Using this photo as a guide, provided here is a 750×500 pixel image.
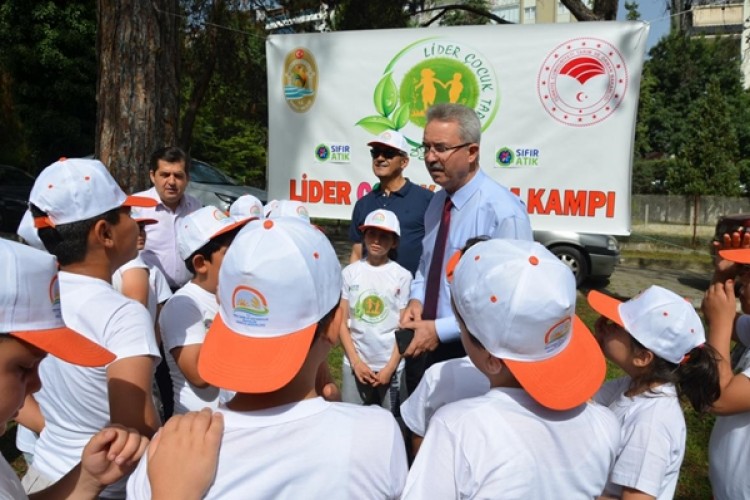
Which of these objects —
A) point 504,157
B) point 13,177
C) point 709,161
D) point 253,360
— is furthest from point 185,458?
point 709,161

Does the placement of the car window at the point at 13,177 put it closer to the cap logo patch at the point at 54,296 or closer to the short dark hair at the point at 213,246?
the short dark hair at the point at 213,246

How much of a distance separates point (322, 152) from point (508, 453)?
4917mm

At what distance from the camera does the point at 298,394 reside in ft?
4.46

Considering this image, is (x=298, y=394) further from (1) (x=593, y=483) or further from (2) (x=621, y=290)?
(2) (x=621, y=290)

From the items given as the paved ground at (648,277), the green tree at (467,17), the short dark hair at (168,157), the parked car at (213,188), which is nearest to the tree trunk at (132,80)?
the short dark hair at (168,157)

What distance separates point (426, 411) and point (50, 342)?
1213mm

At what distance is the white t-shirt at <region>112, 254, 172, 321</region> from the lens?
2564mm

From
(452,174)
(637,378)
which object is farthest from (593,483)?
(452,174)

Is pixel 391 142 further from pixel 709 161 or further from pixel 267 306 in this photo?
pixel 709 161

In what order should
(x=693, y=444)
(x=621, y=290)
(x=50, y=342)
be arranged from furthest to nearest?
(x=621, y=290)
(x=693, y=444)
(x=50, y=342)

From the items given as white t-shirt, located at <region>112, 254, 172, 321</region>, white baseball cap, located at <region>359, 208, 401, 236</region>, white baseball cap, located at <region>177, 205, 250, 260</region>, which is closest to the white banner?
white baseball cap, located at <region>359, 208, 401, 236</region>

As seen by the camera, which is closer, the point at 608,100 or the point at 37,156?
the point at 608,100

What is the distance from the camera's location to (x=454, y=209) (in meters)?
3.02

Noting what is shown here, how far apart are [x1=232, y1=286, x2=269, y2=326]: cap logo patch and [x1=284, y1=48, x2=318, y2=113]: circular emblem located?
4959mm
